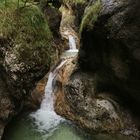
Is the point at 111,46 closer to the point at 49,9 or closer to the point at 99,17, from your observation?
the point at 99,17

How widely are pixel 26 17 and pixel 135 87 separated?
14.5 ft

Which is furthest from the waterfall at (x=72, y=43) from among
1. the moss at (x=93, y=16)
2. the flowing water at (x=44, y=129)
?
the moss at (x=93, y=16)

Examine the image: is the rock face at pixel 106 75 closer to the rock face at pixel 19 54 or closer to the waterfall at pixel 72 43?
the rock face at pixel 19 54

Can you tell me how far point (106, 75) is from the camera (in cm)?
1120

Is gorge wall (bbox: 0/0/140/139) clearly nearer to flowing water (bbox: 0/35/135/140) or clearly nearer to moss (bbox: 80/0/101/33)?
moss (bbox: 80/0/101/33)

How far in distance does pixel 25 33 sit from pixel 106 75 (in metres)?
4.21

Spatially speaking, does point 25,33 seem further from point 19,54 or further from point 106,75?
point 106,75

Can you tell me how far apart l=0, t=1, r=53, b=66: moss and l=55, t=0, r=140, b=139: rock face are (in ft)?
7.53

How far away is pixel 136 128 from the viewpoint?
10328 mm

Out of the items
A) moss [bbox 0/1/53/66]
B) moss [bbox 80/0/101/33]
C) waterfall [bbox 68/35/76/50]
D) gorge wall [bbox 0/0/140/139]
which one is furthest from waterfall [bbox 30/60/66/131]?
waterfall [bbox 68/35/76/50]

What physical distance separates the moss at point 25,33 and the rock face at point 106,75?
229 centimetres

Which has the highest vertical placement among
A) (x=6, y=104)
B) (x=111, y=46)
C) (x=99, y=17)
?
(x=99, y=17)

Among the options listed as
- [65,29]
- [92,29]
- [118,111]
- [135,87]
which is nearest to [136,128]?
[118,111]

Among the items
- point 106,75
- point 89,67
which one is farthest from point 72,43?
point 106,75
